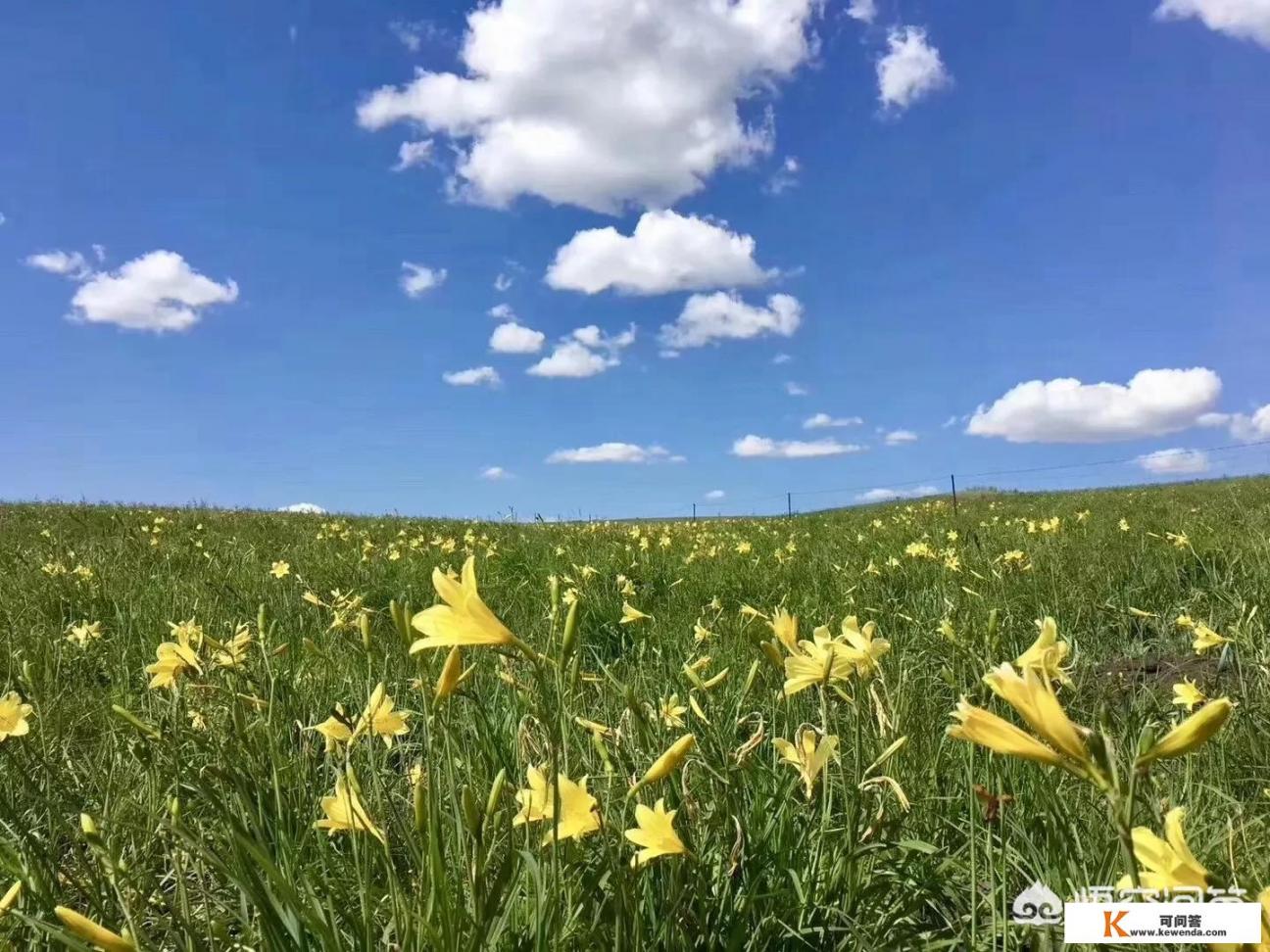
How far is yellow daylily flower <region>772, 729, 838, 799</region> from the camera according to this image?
5.11 ft

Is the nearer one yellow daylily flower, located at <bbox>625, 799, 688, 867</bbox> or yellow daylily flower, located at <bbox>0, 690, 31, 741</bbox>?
yellow daylily flower, located at <bbox>625, 799, 688, 867</bbox>

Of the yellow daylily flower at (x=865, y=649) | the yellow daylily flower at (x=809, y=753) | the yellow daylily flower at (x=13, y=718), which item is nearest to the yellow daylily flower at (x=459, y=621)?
the yellow daylily flower at (x=809, y=753)

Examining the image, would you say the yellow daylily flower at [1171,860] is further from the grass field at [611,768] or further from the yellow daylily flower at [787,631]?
the yellow daylily flower at [787,631]

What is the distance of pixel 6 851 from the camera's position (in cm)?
168

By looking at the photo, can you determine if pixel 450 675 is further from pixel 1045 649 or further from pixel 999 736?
pixel 1045 649

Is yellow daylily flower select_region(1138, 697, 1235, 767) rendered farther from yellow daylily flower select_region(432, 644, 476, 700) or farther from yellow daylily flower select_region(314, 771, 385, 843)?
yellow daylily flower select_region(314, 771, 385, 843)

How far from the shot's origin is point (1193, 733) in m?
0.93

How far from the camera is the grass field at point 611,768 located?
132 centimetres

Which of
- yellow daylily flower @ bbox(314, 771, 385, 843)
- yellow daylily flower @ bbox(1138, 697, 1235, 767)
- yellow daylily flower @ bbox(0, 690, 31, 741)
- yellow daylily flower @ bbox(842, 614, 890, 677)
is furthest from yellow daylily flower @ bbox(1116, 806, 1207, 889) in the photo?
yellow daylily flower @ bbox(0, 690, 31, 741)

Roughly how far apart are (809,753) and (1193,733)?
805 millimetres

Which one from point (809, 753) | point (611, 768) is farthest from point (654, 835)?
point (809, 753)

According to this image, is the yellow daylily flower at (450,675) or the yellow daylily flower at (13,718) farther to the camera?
the yellow daylily flower at (13,718)

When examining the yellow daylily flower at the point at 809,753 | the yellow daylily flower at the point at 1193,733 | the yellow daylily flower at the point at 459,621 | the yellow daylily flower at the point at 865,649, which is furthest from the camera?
the yellow daylily flower at the point at 865,649

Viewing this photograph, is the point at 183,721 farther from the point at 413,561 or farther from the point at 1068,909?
the point at 413,561
